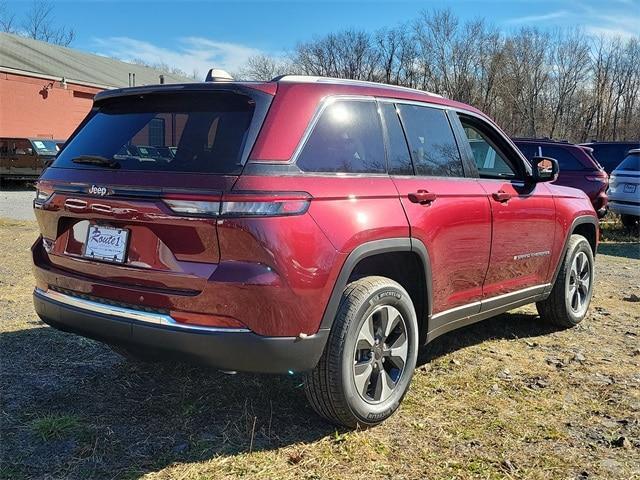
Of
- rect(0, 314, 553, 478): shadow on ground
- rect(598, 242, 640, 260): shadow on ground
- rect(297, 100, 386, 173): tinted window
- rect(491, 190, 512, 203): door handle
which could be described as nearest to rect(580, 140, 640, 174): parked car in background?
rect(598, 242, 640, 260): shadow on ground

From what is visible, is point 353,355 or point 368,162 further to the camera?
point 368,162

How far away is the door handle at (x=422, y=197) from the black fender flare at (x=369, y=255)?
0.24 m

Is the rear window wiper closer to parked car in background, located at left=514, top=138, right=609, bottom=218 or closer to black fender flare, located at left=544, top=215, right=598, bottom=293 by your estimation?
black fender flare, located at left=544, top=215, right=598, bottom=293

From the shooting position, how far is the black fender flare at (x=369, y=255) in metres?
2.94

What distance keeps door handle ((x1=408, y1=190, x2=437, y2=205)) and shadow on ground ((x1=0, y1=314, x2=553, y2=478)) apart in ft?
4.41

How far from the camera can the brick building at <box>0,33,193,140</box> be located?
2686 cm

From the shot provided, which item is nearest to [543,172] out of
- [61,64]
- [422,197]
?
[422,197]

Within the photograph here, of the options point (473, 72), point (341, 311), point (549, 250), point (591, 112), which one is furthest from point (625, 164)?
point (473, 72)

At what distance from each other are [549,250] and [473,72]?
51.5 meters

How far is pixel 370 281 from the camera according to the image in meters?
3.21

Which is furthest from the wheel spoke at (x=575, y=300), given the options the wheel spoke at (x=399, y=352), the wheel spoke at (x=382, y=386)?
the wheel spoke at (x=382, y=386)

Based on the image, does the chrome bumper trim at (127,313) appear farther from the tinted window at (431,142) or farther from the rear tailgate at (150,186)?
the tinted window at (431,142)

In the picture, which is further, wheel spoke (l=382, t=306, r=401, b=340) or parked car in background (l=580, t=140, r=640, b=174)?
parked car in background (l=580, t=140, r=640, b=174)

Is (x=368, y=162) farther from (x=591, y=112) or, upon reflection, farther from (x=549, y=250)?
(x=591, y=112)
